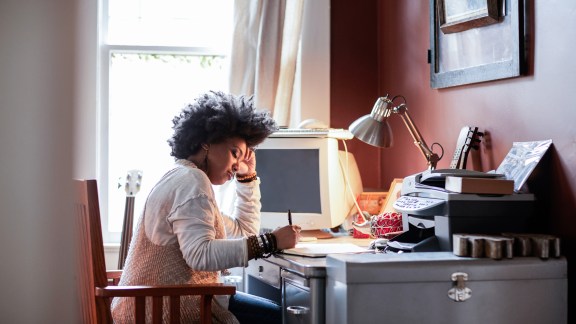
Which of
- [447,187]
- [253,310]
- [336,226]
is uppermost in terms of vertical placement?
[447,187]

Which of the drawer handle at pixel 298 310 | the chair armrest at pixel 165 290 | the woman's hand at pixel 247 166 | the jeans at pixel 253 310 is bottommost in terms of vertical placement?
the jeans at pixel 253 310

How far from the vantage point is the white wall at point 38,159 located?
44 centimetres

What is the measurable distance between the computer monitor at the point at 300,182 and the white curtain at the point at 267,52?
1.49 ft

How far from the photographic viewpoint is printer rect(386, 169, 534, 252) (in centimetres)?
185

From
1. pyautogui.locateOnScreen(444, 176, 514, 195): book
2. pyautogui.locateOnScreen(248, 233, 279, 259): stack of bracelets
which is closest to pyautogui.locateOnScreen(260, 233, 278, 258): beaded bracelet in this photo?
pyautogui.locateOnScreen(248, 233, 279, 259): stack of bracelets

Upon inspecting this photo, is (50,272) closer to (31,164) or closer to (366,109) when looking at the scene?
(31,164)

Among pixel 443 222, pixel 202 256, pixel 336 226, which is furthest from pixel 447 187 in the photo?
pixel 336 226

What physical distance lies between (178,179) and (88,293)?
40 cm

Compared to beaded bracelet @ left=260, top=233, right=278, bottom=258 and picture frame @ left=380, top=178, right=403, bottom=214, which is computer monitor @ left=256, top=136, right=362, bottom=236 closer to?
picture frame @ left=380, top=178, right=403, bottom=214

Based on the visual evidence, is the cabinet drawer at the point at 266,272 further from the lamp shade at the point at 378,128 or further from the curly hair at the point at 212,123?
the lamp shade at the point at 378,128

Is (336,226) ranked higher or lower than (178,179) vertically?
lower

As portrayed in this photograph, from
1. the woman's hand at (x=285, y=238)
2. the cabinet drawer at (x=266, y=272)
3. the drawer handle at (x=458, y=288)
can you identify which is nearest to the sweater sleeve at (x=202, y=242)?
the woman's hand at (x=285, y=238)

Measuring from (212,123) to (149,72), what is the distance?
4.68 ft

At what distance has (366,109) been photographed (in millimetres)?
3379
